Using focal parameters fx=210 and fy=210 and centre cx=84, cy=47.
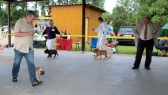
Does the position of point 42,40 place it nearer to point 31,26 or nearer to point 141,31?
point 141,31

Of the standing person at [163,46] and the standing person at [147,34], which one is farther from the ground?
the standing person at [147,34]

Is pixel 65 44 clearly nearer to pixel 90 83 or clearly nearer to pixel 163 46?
A: pixel 163 46

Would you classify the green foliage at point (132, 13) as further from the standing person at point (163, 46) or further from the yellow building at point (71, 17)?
the standing person at point (163, 46)

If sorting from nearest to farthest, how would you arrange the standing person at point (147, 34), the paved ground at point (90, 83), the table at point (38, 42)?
the paved ground at point (90, 83) → the standing person at point (147, 34) → the table at point (38, 42)

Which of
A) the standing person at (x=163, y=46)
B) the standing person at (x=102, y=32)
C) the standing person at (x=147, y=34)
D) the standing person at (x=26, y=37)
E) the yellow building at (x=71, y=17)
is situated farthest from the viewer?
the yellow building at (x=71, y=17)

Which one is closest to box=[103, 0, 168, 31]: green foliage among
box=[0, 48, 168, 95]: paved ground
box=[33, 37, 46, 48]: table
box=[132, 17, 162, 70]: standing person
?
box=[33, 37, 46, 48]: table

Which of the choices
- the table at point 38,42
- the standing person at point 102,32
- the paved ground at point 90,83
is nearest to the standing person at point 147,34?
the paved ground at point 90,83

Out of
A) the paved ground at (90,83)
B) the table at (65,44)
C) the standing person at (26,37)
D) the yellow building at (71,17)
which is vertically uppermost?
the yellow building at (71,17)

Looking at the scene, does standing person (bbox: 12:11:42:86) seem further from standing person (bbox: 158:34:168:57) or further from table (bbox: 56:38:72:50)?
table (bbox: 56:38:72:50)

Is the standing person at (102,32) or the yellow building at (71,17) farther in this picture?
the yellow building at (71,17)

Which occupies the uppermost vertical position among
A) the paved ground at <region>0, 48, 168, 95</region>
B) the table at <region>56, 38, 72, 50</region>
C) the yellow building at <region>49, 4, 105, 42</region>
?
the yellow building at <region>49, 4, 105, 42</region>

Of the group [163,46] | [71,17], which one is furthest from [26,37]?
[71,17]

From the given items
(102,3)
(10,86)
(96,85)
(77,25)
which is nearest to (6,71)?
(10,86)

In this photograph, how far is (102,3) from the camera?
3759 cm
